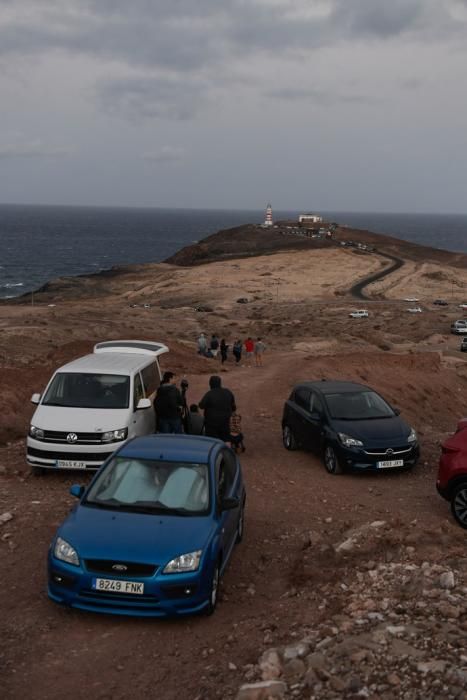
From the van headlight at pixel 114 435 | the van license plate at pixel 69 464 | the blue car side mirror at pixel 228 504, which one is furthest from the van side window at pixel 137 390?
the blue car side mirror at pixel 228 504

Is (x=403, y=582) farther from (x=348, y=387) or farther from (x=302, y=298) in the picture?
(x=302, y=298)

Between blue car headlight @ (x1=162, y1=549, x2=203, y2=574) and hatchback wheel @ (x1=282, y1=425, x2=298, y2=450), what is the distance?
24.6 feet

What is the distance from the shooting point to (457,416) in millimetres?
21438

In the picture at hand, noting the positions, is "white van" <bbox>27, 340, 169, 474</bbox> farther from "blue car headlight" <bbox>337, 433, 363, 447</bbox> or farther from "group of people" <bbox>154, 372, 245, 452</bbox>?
"blue car headlight" <bbox>337, 433, 363, 447</bbox>

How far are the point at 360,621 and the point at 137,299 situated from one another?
67.3 m

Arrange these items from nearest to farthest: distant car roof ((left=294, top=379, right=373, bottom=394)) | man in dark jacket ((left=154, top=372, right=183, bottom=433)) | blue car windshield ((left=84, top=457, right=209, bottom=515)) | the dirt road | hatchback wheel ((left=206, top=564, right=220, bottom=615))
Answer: the dirt road
hatchback wheel ((left=206, top=564, right=220, bottom=615))
blue car windshield ((left=84, top=457, right=209, bottom=515))
man in dark jacket ((left=154, top=372, right=183, bottom=433))
distant car roof ((left=294, top=379, right=373, bottom=394))

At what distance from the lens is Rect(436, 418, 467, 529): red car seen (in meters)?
9.41

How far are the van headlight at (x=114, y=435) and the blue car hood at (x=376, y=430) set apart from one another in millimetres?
3498

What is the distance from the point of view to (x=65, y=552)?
6715mm

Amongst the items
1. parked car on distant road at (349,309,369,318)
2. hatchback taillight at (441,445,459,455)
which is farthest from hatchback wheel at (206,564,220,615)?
parked car on distant road at (349,309,369,318)

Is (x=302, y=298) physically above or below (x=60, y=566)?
below

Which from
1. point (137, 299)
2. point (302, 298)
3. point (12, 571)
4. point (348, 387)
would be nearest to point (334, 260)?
point (302, 298)

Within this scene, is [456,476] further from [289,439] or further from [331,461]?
[289,439]

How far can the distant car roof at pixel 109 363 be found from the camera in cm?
1230
